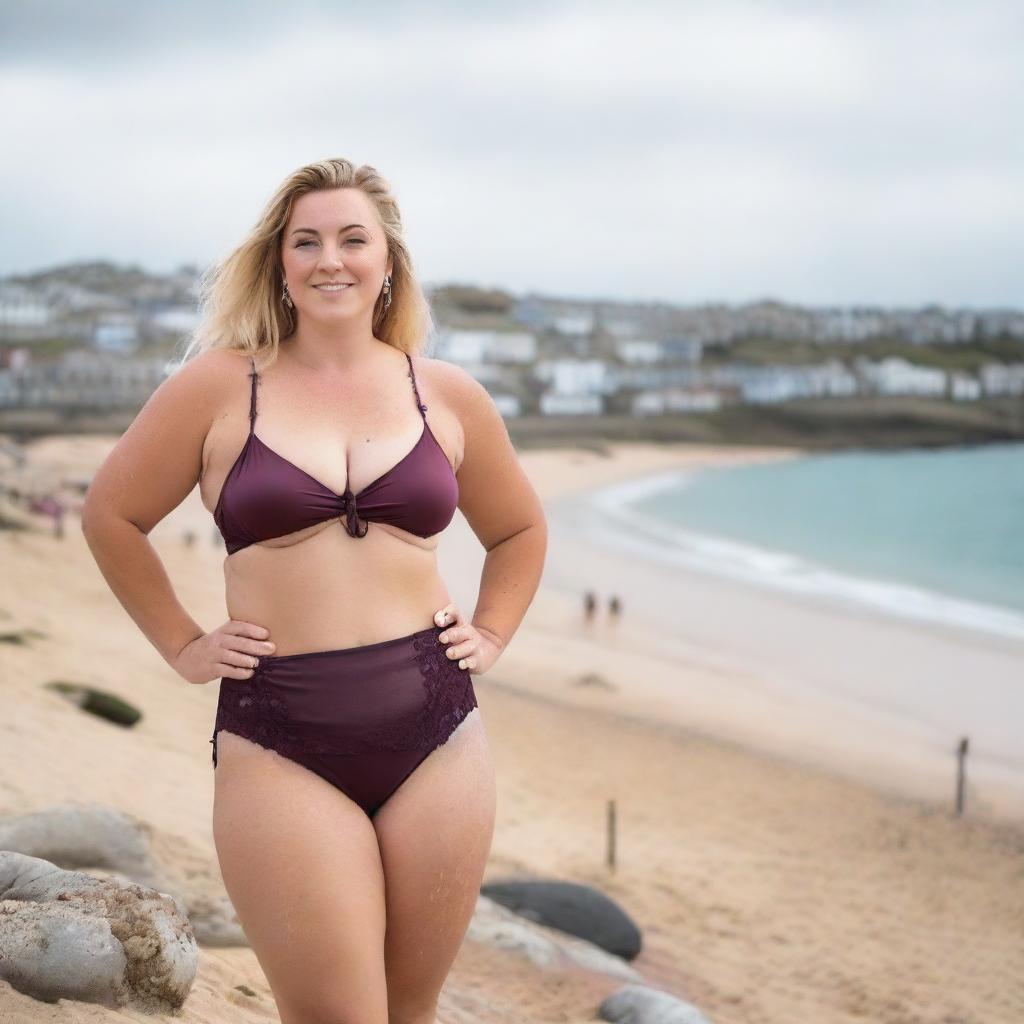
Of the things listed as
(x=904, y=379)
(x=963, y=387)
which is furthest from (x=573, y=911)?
(x=963, y=387)

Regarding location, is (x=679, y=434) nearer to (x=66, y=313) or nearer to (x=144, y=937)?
(x=66, y=313)

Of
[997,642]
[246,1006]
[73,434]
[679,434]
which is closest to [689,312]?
[679,434]

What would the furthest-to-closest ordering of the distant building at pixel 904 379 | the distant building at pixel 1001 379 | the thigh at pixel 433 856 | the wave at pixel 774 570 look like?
the distant building at pixel 1001 379, the distant building at pixel 904 379, the wave at pixel 774 570, the thigh at pixel 433 856

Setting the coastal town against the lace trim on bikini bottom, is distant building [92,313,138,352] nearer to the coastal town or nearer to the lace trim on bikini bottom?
the coastal town

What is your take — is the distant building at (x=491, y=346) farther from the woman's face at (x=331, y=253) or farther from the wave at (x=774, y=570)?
the woman's face at (x=331, y=253)

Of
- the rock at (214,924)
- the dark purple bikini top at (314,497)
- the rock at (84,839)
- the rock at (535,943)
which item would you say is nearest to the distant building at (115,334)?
the rock at (535,943)

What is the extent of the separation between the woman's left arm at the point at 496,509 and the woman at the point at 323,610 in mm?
66

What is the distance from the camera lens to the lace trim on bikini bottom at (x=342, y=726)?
2494 millimetres

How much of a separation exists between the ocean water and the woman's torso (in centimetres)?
2130

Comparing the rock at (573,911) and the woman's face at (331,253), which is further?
the rock at (573,911)

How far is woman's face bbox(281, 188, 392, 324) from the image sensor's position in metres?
2.63

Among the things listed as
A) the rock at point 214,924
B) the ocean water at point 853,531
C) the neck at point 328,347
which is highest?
the neck at point 328,347

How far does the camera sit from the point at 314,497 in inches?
98.3

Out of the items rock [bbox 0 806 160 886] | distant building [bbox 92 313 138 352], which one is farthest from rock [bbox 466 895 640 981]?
distant building [bbox 92 313 138 352]
